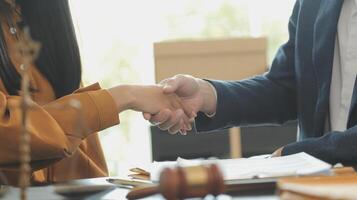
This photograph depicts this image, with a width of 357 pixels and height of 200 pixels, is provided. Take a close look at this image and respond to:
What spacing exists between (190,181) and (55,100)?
0.80 meters

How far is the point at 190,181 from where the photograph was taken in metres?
0.50

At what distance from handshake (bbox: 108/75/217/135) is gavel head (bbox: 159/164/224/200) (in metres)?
0.80

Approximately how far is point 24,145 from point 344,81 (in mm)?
1010

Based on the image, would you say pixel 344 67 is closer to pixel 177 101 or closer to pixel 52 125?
pixel 177 101

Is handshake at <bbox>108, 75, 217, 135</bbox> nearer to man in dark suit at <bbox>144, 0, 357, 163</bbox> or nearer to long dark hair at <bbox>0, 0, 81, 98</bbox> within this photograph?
man in dark suit at <bbox>144, 0, 357, 163</bbox>

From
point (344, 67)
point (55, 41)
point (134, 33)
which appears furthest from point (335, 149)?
point (134, 33)

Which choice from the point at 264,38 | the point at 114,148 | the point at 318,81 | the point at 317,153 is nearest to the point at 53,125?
the point at 317,153

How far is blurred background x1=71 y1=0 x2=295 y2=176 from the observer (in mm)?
3094

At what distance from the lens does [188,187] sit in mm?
504

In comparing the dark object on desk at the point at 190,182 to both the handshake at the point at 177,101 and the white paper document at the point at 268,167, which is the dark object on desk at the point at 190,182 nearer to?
the white paper document at the point at 268,167

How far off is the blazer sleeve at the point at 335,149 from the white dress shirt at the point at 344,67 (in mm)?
252

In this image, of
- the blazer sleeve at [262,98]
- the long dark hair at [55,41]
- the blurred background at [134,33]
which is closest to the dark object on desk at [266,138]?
the blazer sleeve at [262,98]

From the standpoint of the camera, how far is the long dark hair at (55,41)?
1.38 meters

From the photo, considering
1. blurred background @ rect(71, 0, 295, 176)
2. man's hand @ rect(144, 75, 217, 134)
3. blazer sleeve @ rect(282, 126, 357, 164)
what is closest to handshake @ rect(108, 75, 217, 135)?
man's hand @ rect(144, 75, 217, 134)
